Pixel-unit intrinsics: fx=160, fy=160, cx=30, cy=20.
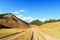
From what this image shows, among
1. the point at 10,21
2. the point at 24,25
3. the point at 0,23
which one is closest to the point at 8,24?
the point at 10,21

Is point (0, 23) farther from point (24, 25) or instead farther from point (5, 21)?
point (24, 25)

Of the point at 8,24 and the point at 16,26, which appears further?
the point at 16,26

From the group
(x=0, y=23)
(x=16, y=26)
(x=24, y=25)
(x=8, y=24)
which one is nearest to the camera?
(x=0, y=23)

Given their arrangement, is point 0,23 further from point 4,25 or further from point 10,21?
point 10,21

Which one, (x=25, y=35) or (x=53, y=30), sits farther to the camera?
(x=53, y=30)

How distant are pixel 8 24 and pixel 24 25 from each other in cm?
935

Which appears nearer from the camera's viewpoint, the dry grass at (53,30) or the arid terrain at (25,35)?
the arid terrain at (25,35)

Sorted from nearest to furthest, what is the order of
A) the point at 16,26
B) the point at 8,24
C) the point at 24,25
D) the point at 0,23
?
the point at 0,23 → the point at 8,24 → the point at 16,26 → the point at 24,25

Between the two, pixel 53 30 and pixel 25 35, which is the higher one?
pixel 53 30

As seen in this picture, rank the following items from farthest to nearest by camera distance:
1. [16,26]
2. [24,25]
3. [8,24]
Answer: [24,25], [16,26], [8,24]

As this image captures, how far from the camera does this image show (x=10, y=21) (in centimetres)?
3450

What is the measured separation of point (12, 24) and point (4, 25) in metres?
4.06

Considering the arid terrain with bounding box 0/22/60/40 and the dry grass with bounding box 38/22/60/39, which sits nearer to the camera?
the arid terrain with bounding box 0/22/60/40

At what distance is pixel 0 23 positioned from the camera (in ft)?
102
